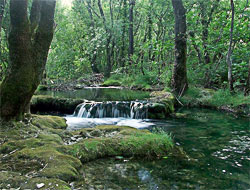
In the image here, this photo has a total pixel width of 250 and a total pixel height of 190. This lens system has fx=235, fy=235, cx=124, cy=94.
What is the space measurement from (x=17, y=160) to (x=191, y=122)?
779 cm

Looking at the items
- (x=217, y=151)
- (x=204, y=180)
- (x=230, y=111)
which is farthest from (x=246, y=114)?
(x=204, y=180)

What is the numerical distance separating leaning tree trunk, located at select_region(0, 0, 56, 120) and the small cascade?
233 inches

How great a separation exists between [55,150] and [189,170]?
2.90 m

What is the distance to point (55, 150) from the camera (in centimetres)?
506

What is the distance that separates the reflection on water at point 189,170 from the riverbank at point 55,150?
34 cm

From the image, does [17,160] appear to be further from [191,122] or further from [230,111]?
[230,111]

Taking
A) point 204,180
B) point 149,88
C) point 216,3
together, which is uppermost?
point 216,3

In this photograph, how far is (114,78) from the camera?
92.4 feet

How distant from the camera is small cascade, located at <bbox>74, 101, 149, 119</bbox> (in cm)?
1229

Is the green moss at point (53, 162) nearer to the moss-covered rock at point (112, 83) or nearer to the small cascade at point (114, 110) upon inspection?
the small cascade at point (114, 110)

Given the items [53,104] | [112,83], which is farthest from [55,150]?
[112,83]

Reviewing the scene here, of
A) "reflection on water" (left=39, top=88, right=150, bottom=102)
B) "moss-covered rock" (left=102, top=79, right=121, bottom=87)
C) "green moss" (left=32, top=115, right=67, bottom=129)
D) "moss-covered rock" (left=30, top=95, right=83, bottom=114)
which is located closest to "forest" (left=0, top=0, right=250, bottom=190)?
"green moss" (left=32, top=115, right=67, bottom=129)

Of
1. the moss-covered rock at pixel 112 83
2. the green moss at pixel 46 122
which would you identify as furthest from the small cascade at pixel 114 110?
the moss-covered rock at pixel 112 83

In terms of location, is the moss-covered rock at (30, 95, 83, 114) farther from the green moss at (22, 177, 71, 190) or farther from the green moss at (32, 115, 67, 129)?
the green moss at (22, 177, 71, 190)
